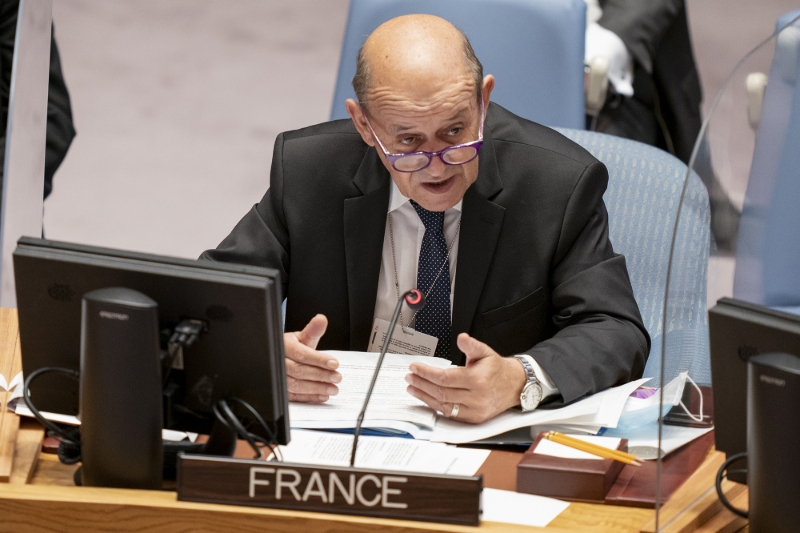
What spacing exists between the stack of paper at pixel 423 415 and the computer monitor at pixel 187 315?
20 centimetres

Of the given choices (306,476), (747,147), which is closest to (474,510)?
(306,476)

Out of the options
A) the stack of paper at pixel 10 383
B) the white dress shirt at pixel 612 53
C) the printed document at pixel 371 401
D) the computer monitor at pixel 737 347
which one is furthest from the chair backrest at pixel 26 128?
the white dress shirt at pixel 612 53

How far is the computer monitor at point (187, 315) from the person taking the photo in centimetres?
134

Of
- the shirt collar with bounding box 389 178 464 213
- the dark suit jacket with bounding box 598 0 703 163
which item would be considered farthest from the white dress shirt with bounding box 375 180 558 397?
the dark suit jacket with bounding box 598 0 703 163

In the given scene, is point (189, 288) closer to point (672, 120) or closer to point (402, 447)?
point (402, 447)

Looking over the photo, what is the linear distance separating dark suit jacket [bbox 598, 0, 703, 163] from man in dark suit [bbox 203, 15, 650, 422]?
1095mm

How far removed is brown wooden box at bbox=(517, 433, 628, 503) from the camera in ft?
4.60

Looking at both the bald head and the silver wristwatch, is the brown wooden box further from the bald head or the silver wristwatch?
the bald head

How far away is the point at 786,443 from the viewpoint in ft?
3.90

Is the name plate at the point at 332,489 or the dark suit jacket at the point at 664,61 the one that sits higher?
the dark suit jacket at the point at 664,61

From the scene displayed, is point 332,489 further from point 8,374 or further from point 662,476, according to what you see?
point 8,374

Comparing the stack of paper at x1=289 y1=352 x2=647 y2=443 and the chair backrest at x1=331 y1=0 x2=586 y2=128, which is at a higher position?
the chair backrest at x1=331 y1=0 x2=586 y2=128

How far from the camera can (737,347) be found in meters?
1.25

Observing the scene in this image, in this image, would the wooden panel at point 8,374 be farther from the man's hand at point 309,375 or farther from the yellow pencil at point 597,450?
the yellow pencil at point 597,450
